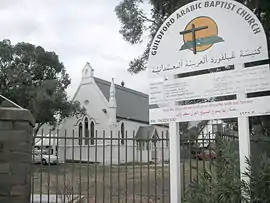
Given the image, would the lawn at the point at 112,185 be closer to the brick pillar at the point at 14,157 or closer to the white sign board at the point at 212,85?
the brick pillar at the point at 14,157

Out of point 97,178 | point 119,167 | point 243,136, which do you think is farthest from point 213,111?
point 97,178

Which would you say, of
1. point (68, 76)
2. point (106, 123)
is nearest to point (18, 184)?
point (68, 76)

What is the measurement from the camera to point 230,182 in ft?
16.2

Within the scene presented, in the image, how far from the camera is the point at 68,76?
121 feet

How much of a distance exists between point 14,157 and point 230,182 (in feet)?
11.2

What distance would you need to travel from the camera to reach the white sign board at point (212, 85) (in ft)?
17.0

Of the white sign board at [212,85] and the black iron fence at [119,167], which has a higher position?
the white sign board at [212,85]

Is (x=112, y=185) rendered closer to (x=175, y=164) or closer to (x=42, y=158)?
(x=42, y=158)

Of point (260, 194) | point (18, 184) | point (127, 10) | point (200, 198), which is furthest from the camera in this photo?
point (127, 10)

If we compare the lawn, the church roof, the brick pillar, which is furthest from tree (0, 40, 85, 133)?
the brick pillar

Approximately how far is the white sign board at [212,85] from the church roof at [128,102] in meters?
36.9

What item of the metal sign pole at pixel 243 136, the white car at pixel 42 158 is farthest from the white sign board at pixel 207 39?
the white car at pixel 42 158

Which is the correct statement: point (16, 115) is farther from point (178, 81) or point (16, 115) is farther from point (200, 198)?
point (200, 198)

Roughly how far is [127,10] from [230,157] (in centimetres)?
1198
